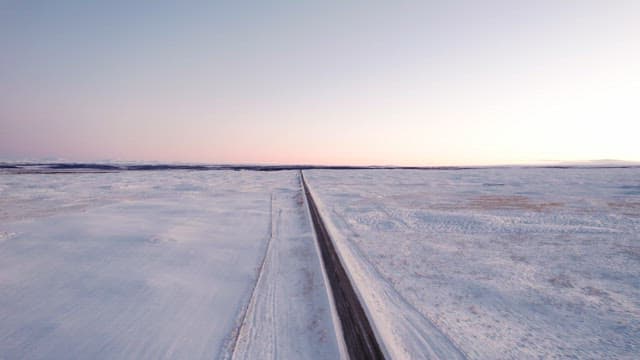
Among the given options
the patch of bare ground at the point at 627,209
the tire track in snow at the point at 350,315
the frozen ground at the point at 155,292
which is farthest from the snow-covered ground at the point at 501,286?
the patch of bare ground at the point at 627,209

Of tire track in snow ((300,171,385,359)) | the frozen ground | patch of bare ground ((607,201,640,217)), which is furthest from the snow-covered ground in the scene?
patch of bare ground ((607,201,640,217))

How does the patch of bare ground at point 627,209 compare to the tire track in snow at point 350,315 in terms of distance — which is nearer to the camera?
the tire track in snow at point 350,315

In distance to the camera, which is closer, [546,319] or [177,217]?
[546,319]

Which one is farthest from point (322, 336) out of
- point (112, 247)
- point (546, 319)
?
point (112, 247)

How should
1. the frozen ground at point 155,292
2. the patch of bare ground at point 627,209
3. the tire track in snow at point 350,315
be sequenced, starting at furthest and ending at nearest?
the patch of bare ground at point 627,209
the frozen ground at point 155,292
the tire track in snow at point 350,315

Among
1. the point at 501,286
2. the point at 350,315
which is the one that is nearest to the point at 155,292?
the point at 350,315

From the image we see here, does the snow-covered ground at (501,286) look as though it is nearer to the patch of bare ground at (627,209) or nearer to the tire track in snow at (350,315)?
the tire track in snow at (350,315)

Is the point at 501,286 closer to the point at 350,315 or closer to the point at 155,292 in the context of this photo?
the point at 350,315

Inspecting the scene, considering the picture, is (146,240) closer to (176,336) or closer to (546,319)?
(176,336)

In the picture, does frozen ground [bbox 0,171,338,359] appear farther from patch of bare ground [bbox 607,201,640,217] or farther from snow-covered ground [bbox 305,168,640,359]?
patch of bare ground [bbox 607,201,640,217]
